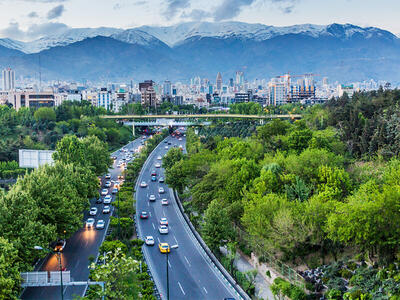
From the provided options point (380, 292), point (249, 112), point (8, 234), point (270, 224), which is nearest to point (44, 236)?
point (8, 234)

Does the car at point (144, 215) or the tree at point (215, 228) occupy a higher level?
the tree at point (215, 228)

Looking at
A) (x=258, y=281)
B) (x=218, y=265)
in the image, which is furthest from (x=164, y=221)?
(x=258, y=281)

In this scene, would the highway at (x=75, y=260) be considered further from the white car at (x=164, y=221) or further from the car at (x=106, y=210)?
the white car at (x=164, y=221)

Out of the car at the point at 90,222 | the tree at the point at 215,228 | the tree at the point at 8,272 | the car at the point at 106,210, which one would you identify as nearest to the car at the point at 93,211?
the car at the point at 106,210

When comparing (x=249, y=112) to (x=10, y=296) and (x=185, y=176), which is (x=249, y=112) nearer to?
(x=185, y=176)

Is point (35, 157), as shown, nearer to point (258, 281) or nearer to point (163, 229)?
point (163, 229)

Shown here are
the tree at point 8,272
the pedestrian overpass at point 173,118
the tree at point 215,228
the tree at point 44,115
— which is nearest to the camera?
the tree at point 8,272

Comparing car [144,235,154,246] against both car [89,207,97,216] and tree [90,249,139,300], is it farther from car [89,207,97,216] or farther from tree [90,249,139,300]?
tree [90,249,139,300]
